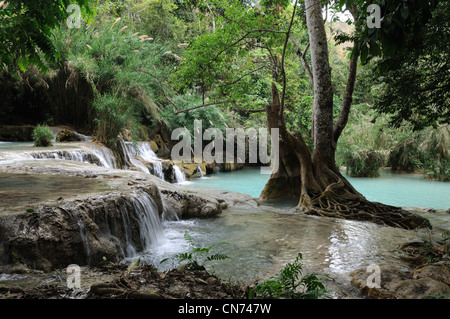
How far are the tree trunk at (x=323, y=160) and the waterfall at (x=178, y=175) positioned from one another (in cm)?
708

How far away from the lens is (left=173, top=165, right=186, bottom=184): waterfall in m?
15.3

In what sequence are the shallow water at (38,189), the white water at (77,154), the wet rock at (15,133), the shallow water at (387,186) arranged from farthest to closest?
the wet rock at (15,133)
the shallow water at (387,186)
the white water at (77,154)
the shallow water at (38,189)

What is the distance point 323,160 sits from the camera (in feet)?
27.8

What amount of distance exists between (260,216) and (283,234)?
154 cm

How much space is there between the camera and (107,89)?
47.4 ft

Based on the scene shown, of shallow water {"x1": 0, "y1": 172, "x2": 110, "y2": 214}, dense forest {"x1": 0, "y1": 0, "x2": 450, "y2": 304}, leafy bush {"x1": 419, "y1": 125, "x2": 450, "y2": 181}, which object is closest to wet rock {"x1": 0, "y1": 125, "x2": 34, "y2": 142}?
dense forest {"x1": 0, "y1": 0, "x2": 450, "y2": 304}

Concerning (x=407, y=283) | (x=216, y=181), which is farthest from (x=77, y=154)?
(x=407, y=283)

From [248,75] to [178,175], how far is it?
587 cm

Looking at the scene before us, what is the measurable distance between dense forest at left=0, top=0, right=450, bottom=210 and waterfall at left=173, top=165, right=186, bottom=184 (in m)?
2.58

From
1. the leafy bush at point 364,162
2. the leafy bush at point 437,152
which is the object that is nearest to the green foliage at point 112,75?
the leafy bush at point 364,162

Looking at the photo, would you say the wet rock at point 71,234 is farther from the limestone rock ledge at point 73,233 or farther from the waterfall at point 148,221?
the waterfall at point 148,221

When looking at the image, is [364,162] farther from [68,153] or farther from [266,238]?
[68,153]

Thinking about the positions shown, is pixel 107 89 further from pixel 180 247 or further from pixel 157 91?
pixel 180 247

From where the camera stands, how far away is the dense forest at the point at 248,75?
3.42m
